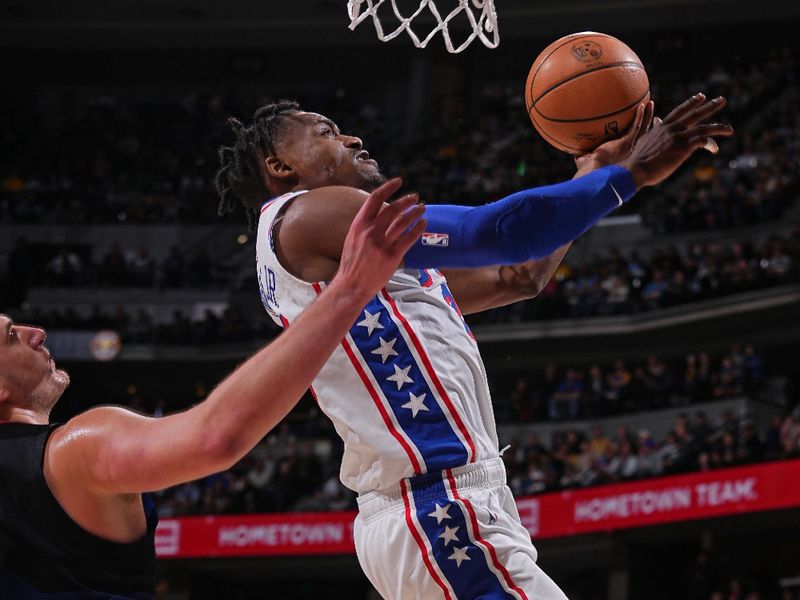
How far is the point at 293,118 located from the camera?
3527 mm

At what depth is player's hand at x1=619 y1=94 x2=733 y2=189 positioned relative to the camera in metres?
3.00

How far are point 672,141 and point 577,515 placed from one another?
34.6 ft

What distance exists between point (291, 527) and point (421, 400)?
1182 cm

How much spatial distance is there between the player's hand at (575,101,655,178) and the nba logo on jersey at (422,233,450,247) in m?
0.46

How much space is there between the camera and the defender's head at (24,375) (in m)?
2.43

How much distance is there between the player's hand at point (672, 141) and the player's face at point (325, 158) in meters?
0.74

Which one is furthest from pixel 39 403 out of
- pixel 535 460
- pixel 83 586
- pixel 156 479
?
pixel 535 460

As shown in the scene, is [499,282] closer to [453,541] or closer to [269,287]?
[269,287]

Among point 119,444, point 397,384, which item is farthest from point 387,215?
point 397,384

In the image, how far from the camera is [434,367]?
10.0 feet

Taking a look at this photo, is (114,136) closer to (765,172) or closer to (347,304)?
(765,172)

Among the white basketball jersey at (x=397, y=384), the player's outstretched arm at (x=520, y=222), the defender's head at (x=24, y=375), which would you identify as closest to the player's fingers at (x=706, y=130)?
the player's outstretched arm at (x=520, y=222)

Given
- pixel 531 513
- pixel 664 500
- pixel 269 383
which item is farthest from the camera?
pixel 531 513

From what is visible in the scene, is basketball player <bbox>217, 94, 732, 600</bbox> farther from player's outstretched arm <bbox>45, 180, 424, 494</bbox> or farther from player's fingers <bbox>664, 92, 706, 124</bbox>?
player's outstretched arm <bbox>45, 180, 424, 494</bbox>
